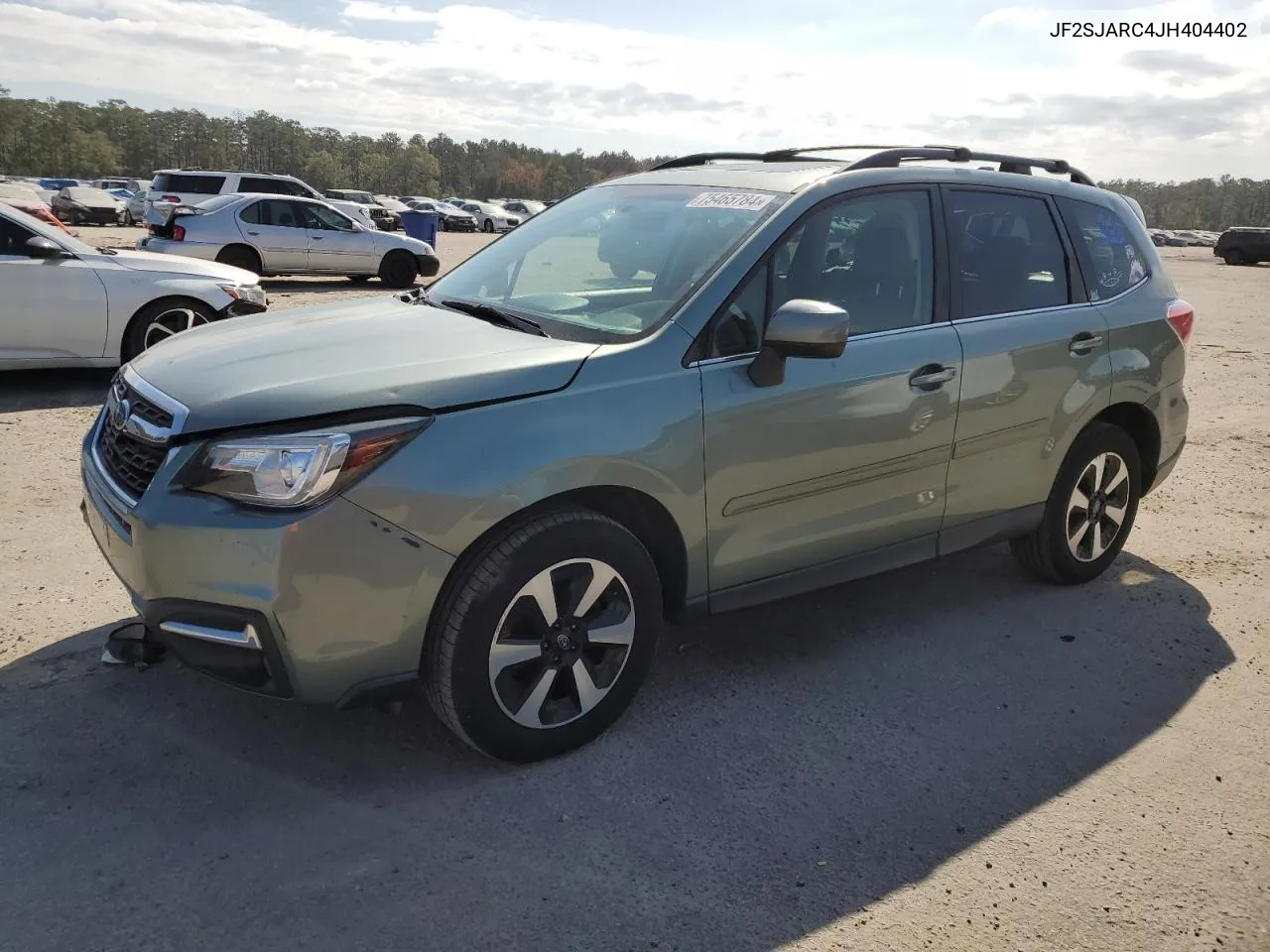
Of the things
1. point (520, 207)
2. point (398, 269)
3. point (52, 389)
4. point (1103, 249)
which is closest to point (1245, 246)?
point (520, 207)

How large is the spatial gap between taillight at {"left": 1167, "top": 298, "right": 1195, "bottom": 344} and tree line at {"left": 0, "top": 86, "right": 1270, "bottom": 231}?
356 ft

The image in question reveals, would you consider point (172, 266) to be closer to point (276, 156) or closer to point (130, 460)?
point (130, 460)

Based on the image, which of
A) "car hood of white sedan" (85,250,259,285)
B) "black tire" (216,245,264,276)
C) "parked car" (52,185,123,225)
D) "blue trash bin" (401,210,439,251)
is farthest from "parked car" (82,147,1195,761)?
"parked car" (52,185,123,225)

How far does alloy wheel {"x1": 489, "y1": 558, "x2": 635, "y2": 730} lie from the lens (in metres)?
3.01

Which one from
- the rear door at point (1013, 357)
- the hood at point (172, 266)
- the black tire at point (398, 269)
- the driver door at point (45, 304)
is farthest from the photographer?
the black tire at point (398, 269)

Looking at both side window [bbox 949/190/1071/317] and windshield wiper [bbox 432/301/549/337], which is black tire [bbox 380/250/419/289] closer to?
windshield wiper [bbox 432/301/549/337]

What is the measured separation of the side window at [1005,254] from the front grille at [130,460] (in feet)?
9.62

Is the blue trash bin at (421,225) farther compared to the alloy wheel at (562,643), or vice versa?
the blue trash bin at (421,225)

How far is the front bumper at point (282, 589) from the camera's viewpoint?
105 inches

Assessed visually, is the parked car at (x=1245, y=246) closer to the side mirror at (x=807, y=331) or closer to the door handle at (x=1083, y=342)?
the door handle at (x=1083, y=342)

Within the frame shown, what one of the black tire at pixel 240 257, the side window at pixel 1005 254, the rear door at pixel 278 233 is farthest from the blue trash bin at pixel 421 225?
the side window at pixel 1005 254

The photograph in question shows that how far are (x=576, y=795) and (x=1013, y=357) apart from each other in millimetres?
2453

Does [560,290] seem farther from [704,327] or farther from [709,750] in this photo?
[709,750]

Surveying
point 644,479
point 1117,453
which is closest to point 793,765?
point 644,479
